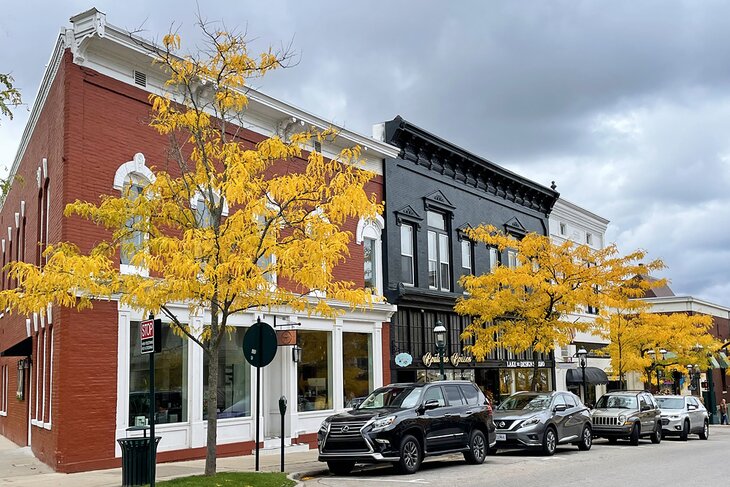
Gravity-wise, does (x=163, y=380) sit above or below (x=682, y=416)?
above

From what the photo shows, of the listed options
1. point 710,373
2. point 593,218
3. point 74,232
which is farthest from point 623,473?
point 710,373

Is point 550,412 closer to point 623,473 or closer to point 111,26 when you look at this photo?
point 623,473

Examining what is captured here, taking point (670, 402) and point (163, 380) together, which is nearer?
point (163, 380)

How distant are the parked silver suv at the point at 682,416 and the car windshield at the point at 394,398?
14.3 m

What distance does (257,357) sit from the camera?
13.7 m

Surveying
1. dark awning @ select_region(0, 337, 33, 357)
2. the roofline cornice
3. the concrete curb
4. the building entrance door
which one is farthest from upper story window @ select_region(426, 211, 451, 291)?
dark awning @ select_region(0, 337, 33, 357)

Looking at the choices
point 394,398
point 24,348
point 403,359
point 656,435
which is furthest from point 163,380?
point 656,435

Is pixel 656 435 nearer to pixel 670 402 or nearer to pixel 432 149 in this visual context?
pixel 670 402

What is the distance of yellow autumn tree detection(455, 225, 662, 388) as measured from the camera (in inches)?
977

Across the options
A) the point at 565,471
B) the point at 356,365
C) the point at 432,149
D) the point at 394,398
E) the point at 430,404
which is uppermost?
the point at 432,149

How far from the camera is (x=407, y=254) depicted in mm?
26984

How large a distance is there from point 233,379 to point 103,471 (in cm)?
471

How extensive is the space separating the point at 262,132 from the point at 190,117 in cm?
739

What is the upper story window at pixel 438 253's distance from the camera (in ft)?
92.9
